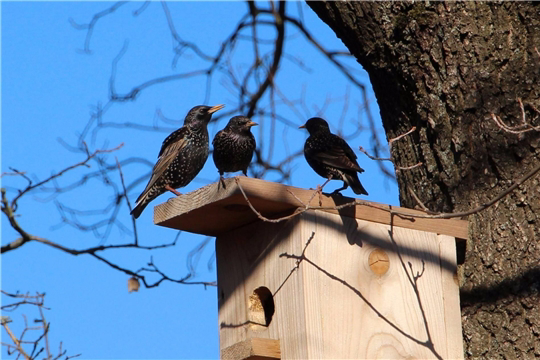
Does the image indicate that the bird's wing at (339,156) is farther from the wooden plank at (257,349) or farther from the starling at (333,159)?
the wooden plank at (257,349)

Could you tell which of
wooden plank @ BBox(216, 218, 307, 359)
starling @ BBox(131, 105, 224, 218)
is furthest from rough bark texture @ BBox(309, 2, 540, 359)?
starling @ BBox(131, 105, 224, 218)

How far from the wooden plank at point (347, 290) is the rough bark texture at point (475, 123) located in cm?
14

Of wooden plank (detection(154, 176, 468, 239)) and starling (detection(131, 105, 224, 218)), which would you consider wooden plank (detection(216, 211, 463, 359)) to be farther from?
starling (detection(131, 105, 224, 218))

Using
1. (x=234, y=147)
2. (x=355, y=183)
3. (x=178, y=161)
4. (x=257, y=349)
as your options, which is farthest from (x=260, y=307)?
(x=178, y=161)

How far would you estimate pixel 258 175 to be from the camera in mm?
5562

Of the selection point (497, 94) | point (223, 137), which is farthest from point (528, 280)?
point (223, 137)

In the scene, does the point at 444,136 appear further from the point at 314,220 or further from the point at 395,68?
the point at 314,220

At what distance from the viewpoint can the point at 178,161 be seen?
4582 mm

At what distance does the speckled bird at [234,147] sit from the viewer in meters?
4.40

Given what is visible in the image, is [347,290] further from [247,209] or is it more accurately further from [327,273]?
[247,209]

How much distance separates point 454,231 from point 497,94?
57cm

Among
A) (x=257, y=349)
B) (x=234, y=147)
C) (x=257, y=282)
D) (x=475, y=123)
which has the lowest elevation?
(x=257, y=349)

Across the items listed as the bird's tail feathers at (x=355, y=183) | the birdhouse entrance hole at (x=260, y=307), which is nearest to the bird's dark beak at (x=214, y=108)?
the bird's tail feathers at (x=355, y=183)

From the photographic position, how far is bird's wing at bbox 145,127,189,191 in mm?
4570
